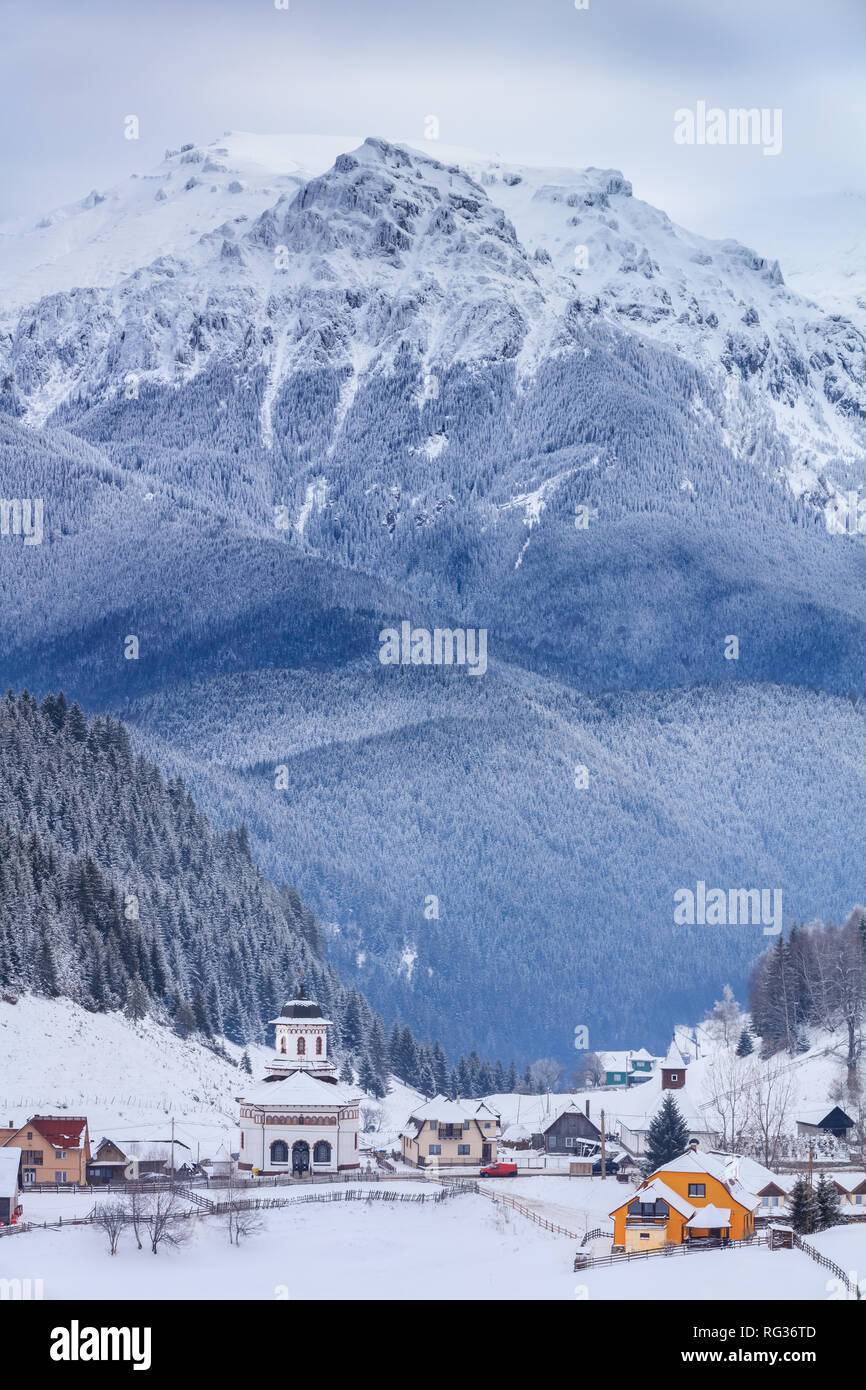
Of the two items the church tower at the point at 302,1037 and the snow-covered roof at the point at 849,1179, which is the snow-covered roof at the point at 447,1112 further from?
the snow-covered roof at the point at 849,1179

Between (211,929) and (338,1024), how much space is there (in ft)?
45.7

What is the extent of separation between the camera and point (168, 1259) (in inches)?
4193

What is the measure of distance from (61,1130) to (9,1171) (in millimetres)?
16219

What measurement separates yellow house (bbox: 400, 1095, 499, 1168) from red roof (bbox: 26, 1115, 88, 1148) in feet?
82.5

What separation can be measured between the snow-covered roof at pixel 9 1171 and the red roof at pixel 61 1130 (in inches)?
457

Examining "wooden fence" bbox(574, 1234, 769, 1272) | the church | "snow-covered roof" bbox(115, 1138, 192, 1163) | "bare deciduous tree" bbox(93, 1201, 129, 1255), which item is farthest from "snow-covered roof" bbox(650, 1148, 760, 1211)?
"snow-covered roof" bbox(115, 1138, 192, 1163)

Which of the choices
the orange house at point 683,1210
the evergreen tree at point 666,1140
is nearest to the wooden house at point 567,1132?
the evergreen tree at point 666,1140

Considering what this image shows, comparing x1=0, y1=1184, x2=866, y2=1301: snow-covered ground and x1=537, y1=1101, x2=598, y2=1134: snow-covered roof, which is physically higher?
x1=537, y1=1101, x2=598, y2=1134: snow-covered roof

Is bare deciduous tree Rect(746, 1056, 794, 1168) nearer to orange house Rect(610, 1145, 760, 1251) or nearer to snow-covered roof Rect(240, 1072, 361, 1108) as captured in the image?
orange house Rect(610, 1145, 760, 1251)

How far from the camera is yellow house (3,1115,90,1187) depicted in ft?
424

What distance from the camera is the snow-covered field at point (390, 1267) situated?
99062 millimetres
